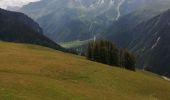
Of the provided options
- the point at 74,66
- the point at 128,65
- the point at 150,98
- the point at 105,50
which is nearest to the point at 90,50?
the point at 105,50

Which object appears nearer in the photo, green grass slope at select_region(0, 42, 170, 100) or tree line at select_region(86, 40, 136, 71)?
green grass slope at select_region(0, 42, 170, 100)

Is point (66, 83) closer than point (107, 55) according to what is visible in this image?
Yes

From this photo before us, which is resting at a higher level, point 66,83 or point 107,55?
point 107,55

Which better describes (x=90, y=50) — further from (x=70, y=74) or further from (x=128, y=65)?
(x=70, y=74)

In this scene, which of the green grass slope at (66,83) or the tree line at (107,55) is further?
the tree line at (107,55)

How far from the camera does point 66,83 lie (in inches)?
2138

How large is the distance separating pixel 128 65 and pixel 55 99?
8950 centimetres

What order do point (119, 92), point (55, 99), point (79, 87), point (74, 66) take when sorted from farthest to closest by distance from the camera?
point (74, 66)
point (119, 92)
point (79, 87)
point (55, 99)

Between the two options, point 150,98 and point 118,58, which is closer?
point 150,98

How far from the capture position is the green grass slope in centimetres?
4466

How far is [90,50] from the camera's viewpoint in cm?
12050

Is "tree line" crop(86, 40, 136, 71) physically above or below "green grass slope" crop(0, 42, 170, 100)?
above

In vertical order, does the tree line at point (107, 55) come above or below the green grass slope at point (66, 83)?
above

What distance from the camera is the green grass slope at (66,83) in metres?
44.7
